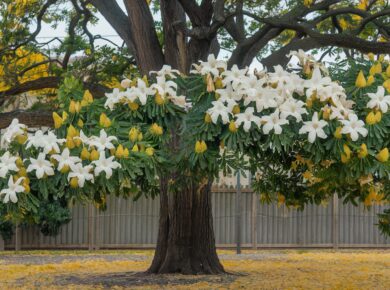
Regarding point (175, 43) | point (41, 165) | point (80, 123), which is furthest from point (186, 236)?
point (41, 165)

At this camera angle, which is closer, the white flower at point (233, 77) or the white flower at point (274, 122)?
the white flower at point (274, 122)

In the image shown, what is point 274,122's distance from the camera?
5.78 meters

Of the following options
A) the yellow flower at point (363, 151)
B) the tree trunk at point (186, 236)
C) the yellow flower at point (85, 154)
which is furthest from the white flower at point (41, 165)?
the tree trunk at point (186, 236)

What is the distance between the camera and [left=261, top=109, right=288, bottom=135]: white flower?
18.8ft

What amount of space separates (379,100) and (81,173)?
2.22 m

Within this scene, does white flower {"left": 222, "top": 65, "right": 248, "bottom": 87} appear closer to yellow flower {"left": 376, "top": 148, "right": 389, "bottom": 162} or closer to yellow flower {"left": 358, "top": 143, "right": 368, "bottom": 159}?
yellow flower {"left": 358, "top": 143, "right": 368, "bottom": 159}

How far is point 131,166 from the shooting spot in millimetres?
5648

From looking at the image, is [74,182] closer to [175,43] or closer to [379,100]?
[379,100]

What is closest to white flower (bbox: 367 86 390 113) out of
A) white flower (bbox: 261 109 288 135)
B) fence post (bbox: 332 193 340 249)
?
white flower (bbox: 261 109 288 135)

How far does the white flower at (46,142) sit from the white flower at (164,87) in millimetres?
875

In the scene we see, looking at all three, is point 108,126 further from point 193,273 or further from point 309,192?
point 193,273

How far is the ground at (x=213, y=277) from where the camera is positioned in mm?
10986

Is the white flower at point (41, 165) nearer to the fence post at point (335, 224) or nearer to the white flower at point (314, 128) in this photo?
the white flower at point (314, 128)

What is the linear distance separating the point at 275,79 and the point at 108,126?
1319 millimetres
